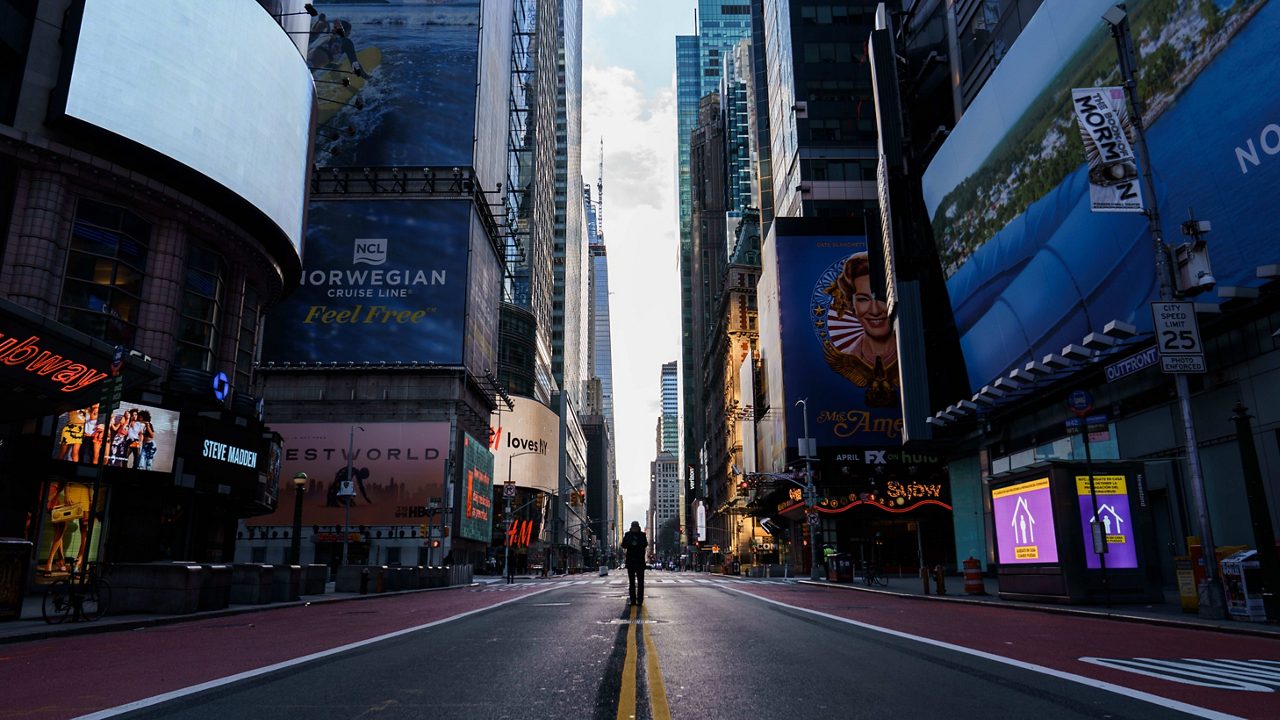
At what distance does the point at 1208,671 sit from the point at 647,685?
5688mm

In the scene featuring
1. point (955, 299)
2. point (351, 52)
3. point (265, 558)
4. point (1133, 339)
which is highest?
point (351, 52)

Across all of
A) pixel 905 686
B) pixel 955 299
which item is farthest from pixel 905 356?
pixel 905 686

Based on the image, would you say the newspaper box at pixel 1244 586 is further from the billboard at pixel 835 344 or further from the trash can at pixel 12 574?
the billboard at pixel 835 344

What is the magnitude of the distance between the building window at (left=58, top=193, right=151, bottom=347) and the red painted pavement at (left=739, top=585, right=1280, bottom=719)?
30283 millimetres

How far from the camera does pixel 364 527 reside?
64.4 meters

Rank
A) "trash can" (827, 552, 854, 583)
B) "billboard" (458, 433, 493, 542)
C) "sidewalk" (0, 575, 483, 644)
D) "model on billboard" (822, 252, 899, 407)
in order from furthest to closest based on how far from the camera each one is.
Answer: "billboard" (458, 433, 493, 542) < "model on billboard" (822, 252, 899, 407) < "trash can" (827, 552, 854, 583) < "sidewalk" (0, 575, 483, 644)

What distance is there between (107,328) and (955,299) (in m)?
36.9

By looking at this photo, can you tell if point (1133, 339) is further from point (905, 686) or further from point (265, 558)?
point (265, 558)

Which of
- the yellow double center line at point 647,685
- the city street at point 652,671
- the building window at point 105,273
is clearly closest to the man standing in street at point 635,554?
the city street at point 652,671

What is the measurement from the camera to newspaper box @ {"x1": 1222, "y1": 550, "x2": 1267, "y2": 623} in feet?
44.2

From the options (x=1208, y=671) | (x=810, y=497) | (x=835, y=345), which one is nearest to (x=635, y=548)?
(x=1208, y=671)

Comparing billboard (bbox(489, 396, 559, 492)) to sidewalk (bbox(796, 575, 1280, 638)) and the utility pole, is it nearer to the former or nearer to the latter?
sidewalk (bbox(796, 575, 1280, 638))

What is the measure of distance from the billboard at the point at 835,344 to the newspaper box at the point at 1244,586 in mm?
48453

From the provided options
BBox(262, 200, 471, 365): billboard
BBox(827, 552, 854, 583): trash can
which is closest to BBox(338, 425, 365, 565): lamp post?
BBox(262, 200, 471, 365): billboard
